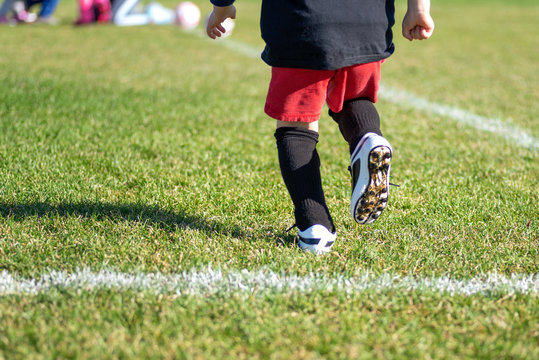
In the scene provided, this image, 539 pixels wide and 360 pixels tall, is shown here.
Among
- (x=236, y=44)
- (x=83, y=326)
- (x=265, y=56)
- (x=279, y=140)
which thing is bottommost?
(x=236, y=44)

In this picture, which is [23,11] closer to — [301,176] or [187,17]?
[187,17]

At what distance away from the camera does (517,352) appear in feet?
4.83

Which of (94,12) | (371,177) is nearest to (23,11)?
(94,12)

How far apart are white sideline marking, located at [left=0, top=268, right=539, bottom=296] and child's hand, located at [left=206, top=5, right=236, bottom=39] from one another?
93 cm

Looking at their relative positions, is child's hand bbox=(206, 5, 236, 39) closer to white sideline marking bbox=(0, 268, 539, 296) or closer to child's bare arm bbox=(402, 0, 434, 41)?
child's bare arm bbox=(402, 0, 434, 41)

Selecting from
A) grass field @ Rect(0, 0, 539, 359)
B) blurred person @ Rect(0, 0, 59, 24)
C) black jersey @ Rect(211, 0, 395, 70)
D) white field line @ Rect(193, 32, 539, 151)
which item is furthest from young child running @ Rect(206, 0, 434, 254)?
blurred person @ Rect(0, 0, 59, 24)

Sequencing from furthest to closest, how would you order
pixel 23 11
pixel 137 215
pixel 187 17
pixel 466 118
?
1. pixel 187 17
2. pixel 23 11
3. pixel 466 118
4. pixel 137 215

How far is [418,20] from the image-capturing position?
6.88 ft

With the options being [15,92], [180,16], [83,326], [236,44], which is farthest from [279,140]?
[180,16]

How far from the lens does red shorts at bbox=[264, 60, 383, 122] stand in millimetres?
2027

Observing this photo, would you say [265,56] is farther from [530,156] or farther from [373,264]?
[530,156]

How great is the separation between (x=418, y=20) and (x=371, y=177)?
62 centimetres

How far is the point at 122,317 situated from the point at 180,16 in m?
10.5

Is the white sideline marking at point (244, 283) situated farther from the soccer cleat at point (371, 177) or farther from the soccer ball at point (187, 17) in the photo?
the soccer ball at point (187, 17)
